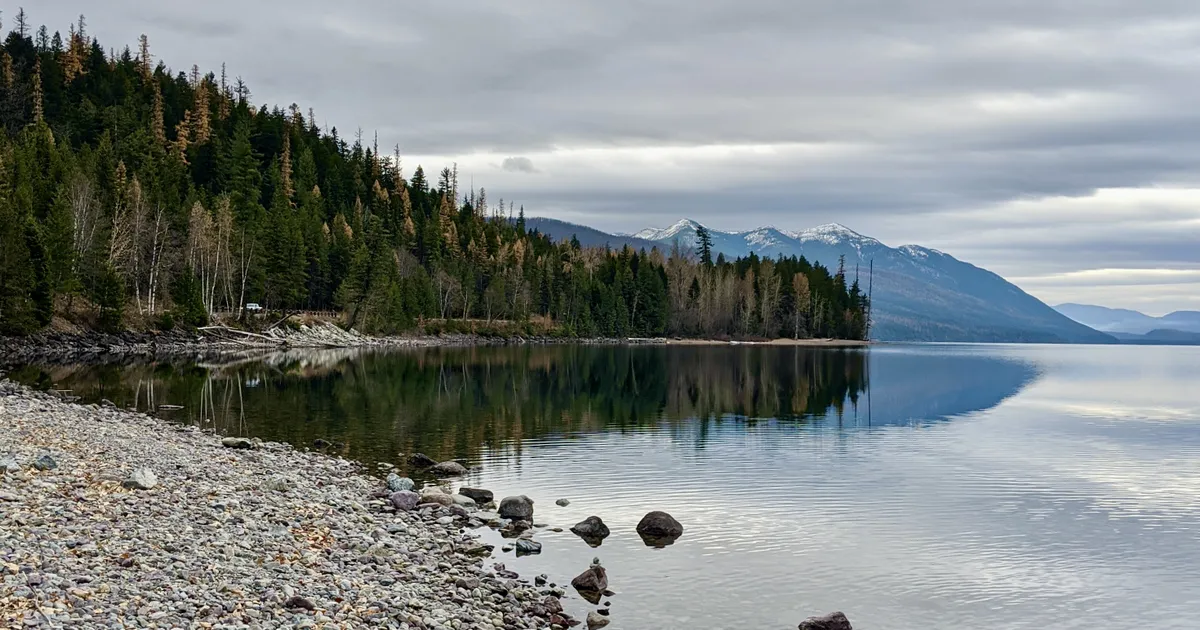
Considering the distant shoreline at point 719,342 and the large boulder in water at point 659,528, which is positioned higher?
the distant shoreline at point 719,342

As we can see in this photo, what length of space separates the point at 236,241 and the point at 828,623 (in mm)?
111415

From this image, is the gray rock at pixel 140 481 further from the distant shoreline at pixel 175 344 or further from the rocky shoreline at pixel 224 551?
the distant shoreline at pixel 175 344

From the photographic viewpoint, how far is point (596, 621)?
15656mm

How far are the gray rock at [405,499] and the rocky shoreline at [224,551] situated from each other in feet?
0.62

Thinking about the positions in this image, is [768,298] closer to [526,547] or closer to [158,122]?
[158,122]

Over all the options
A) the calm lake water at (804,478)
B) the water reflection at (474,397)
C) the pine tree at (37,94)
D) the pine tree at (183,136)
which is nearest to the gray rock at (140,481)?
the calm lake water at (804,478)

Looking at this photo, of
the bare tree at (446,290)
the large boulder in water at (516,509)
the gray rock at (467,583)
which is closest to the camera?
the gray rock at (467,583)

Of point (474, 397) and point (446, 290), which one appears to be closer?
point (474, 397)

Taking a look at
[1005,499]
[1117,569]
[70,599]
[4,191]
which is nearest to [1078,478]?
[1005,499]

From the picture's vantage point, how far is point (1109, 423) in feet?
164

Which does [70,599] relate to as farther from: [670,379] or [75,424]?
[670,379]

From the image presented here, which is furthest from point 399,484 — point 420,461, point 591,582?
point 591,582

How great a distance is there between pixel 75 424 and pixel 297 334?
89.5 metres

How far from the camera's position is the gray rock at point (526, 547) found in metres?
20.0
